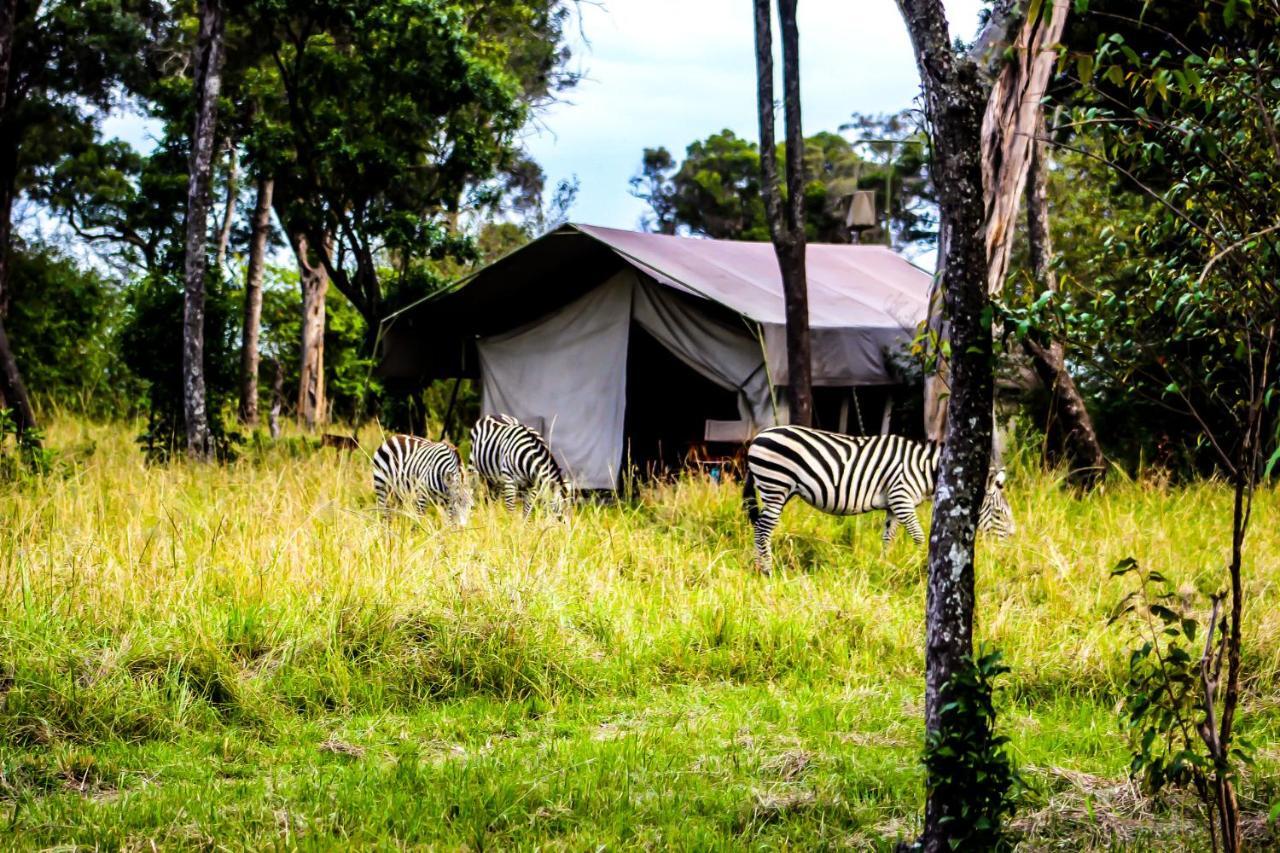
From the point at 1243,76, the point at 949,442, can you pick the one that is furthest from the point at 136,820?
the point at 1243,76

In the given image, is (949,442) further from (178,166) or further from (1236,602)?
(178,166)

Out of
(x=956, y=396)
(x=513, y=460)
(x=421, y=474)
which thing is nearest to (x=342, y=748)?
(x=956, y=396)

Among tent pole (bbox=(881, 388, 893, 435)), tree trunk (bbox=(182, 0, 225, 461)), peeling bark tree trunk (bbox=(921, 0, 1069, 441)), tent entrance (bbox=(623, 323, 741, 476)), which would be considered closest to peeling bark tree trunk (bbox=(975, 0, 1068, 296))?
peeling bark tree trunk (bbox=(921, 0, 1069, 441))

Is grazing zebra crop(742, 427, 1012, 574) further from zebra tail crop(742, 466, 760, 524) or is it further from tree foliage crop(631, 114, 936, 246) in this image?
tree foliage crop(631, 114, 936, 246)

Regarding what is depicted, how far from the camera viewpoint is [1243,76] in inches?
166

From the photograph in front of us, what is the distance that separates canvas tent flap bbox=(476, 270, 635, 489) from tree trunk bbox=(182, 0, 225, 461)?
3.37m

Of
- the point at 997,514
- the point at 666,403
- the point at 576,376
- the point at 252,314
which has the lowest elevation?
the point at 997,514

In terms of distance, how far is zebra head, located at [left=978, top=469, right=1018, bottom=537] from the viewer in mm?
9367

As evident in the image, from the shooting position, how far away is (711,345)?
12.6 m

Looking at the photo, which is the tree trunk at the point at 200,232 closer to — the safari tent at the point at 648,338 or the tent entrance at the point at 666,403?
the safari tent at the point at 648,338

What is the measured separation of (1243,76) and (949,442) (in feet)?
5.56

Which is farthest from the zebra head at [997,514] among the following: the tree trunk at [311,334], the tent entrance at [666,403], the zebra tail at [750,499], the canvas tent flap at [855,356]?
the tree trunk at [311,334]

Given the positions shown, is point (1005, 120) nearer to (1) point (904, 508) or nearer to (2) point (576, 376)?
(1) point (904, 508)

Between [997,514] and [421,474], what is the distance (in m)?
4.78
